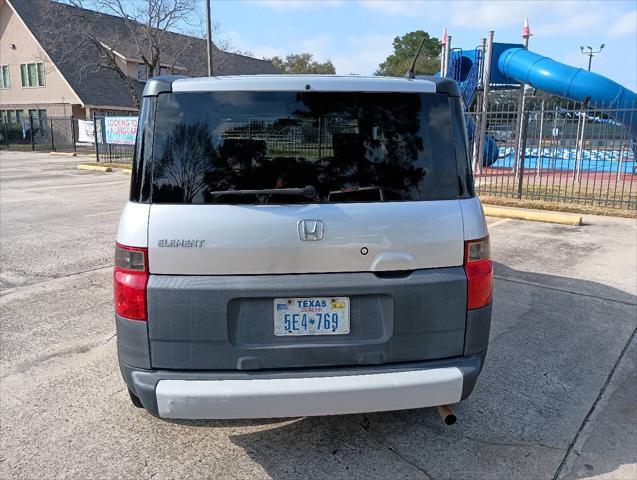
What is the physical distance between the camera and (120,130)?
20812 millimetres

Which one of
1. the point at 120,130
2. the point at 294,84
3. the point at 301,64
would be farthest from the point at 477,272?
the point at 301,64

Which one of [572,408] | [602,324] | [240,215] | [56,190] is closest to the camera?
[240,215]

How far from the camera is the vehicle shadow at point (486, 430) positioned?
2719 mm

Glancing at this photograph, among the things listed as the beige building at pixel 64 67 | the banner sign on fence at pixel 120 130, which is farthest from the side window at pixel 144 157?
the beige building at pixel 64 67

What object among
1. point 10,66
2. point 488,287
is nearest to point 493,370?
point 488,287

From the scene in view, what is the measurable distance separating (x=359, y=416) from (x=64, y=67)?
38.1 m

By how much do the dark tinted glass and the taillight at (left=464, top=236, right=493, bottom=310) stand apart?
0.30m

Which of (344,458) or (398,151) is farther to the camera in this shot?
(344,458)

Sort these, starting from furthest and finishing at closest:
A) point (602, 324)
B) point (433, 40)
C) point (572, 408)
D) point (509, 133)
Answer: point (433, 40) → point (509, 133) → point (602, 324) → point (572, 408)

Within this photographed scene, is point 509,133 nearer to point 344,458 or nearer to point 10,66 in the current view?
point 344,458

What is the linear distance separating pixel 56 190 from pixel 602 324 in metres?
13.6

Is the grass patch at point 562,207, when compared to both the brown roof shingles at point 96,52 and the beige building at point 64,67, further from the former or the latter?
the beige building at point 64,67

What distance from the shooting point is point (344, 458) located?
9.14 feet

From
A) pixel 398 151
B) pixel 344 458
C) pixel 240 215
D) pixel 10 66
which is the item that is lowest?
pixel 344 458
